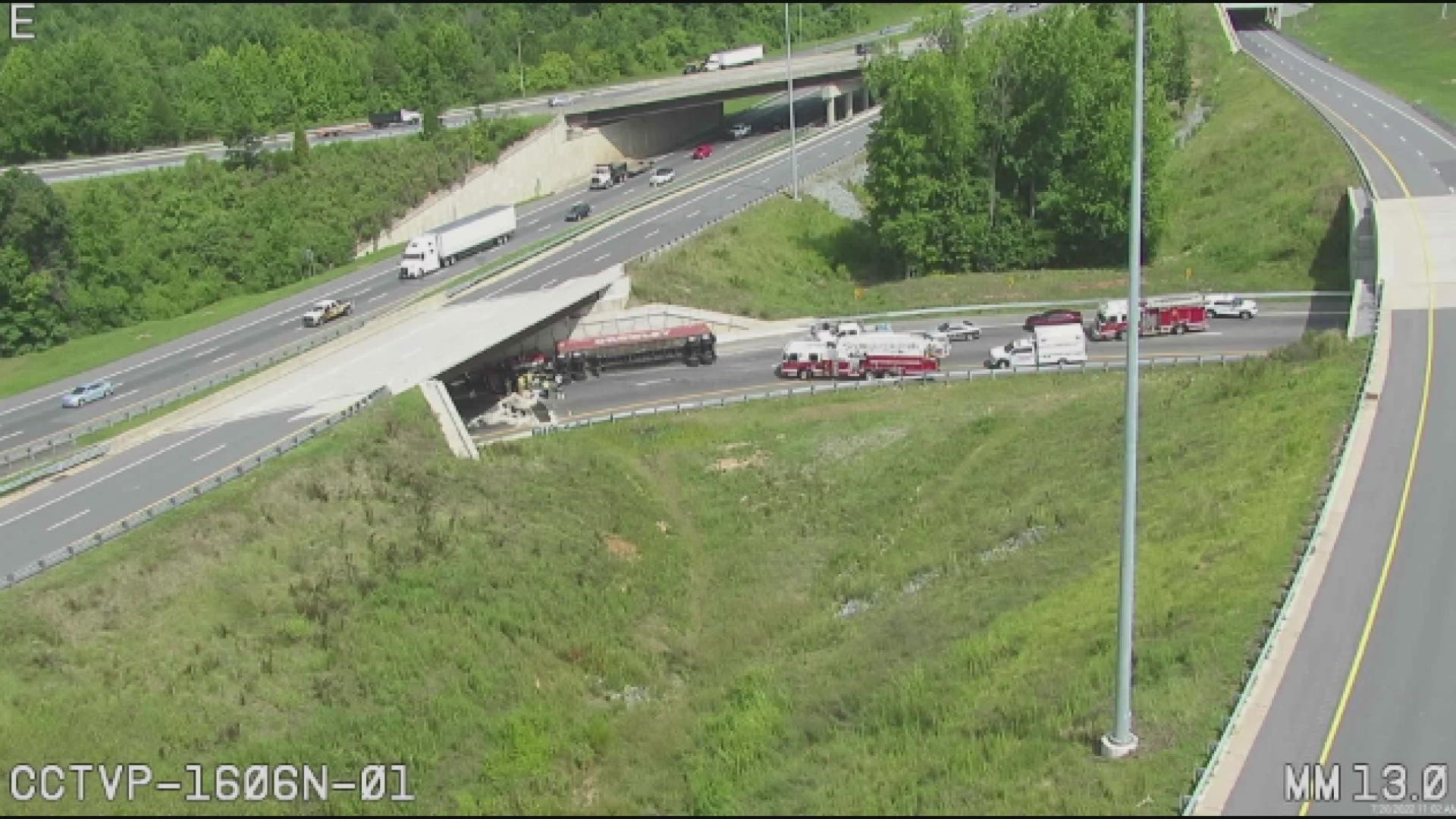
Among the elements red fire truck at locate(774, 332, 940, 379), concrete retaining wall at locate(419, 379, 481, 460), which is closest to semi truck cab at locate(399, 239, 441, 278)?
concrete retaining wall at locate(419, 379, 481, 460)

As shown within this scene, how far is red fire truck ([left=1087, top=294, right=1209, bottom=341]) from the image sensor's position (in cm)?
5750

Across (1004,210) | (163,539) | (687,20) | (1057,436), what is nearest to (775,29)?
(687,20)

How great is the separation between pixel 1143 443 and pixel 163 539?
32408mm

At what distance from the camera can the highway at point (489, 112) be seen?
8575 cm

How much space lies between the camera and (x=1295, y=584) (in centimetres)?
2619

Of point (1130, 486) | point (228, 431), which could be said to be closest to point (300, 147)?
point (228, 431)

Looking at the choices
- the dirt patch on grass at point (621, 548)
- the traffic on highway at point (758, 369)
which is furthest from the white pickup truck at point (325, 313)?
the dirt patch on grass at point (621, 548)

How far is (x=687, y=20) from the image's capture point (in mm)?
144625

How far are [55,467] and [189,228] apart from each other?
130ft

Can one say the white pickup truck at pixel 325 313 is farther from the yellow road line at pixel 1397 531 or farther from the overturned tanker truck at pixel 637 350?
the yellow road line at pixel 1397 531

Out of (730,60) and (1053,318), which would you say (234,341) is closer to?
(1053,318)

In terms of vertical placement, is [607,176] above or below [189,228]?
above

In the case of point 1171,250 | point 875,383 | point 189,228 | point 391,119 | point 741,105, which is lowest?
point 875,383

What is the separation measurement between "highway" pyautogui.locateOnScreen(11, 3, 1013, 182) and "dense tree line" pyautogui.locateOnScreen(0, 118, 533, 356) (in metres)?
4.20
